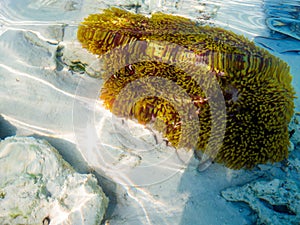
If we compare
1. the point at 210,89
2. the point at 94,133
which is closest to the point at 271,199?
the point at 210,89

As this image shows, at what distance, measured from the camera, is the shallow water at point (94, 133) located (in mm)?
2436

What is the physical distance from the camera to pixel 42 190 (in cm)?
216

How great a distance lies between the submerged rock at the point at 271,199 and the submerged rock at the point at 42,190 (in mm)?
1357

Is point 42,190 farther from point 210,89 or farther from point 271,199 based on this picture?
point 271,199

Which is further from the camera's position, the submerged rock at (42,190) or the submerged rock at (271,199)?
the submerged rock at (271,199)

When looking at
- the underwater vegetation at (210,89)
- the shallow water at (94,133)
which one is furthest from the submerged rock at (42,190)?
the underwater vegetation at (210,89)

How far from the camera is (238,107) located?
7.68 feet

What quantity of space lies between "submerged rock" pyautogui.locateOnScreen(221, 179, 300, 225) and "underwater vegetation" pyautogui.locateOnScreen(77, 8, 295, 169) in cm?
23

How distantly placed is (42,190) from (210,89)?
5.94 ft

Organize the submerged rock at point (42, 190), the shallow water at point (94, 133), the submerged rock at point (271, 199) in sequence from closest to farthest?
the submerged rock at point (42, 190) < the submerged rock at point (271, 199) < the shallow water at point (94, 133)

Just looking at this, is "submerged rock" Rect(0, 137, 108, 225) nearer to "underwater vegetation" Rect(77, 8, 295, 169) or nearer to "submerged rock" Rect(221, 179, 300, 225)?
"underwater vegetation" Rect(77, 8, 295, 169)

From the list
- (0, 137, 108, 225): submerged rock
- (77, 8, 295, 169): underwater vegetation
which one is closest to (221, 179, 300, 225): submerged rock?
(77, 8, 295, 169): underwater vegetation

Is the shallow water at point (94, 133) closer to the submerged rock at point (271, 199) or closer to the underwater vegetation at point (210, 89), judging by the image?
the submerged rock at point (271, 199)

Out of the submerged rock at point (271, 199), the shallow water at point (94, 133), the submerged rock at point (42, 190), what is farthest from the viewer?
the shallow water at point (94, 133)
